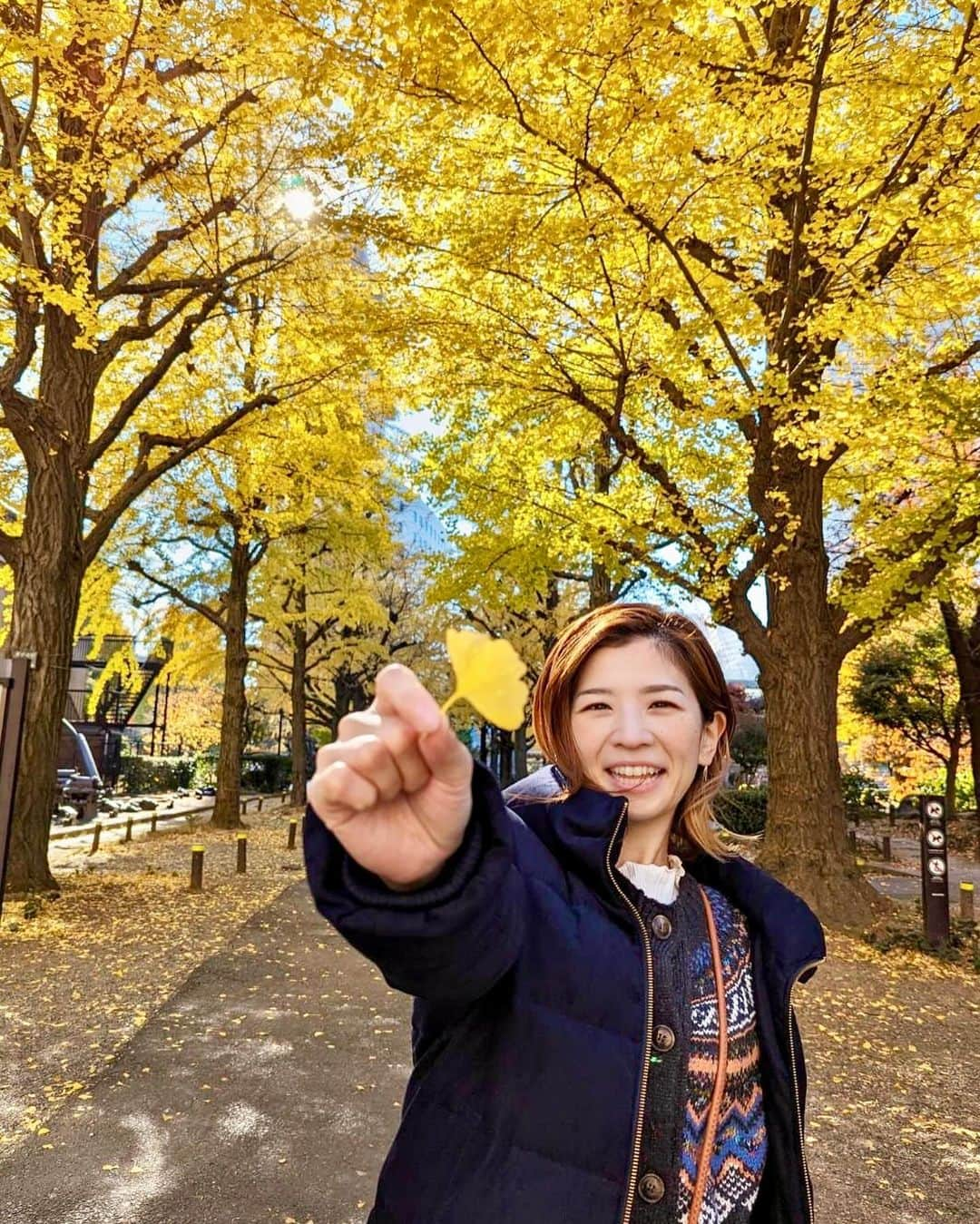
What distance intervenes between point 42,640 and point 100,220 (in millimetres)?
4380

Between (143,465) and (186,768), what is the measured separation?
19277 millimetres

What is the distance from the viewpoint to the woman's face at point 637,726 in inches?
52.9

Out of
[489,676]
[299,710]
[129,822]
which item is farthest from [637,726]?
[299,710]

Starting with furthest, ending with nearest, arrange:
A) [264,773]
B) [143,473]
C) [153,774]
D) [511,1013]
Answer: [264,773] → [153,774] → [143,473] → [511,1013]

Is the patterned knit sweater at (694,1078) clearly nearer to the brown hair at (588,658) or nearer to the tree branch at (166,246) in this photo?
the brown hair at (588,658)

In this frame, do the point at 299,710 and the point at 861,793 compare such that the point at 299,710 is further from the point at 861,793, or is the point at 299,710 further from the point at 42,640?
the point at 861,793

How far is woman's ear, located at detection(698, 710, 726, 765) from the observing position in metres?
1.52

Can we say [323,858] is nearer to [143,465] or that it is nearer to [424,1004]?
[424,1004]

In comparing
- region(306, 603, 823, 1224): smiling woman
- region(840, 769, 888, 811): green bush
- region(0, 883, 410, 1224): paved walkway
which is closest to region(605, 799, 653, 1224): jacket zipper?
region(306, 603, 823, 1224): smiling woman

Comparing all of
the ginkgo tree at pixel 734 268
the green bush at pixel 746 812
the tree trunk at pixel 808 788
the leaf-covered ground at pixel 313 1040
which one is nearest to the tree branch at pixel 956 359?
the ginkgo tree at pixel 734 268

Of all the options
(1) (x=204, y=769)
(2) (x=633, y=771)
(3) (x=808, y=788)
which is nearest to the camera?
(2) (x=633, y=771)

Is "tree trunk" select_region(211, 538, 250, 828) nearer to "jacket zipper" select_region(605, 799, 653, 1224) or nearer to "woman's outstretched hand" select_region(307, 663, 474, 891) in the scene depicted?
"jacket zipper" select_region(605, 799, 653, 1224)

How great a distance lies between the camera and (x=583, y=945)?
43.8 inches

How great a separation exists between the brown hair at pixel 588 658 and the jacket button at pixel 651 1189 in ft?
1.74
